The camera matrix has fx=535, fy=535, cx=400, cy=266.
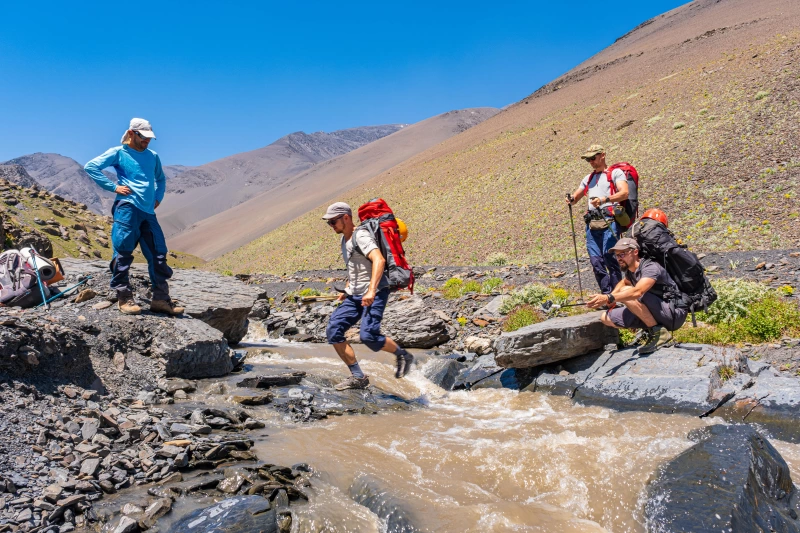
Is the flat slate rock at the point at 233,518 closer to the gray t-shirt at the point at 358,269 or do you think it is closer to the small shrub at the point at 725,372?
the gray t-shirt at the point at 358,269

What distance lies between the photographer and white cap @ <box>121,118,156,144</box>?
6.89m

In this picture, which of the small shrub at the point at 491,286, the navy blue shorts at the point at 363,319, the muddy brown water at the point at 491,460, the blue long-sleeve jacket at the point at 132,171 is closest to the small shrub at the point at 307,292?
the small shrub at the point at 491,286

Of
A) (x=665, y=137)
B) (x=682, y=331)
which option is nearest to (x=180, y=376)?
(x=682, y=331)

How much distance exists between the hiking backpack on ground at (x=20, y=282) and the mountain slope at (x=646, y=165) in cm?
1610

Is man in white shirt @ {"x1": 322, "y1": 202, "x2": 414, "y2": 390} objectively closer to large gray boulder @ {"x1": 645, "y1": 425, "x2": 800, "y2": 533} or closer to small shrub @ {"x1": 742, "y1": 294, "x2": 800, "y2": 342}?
large gray boulder @ {"x1": 645, "y1": 425, "x2": 800, "y2": 533}

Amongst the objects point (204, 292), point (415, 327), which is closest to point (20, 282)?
point (204, 292)

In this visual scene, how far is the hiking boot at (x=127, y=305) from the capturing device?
7.22 metres

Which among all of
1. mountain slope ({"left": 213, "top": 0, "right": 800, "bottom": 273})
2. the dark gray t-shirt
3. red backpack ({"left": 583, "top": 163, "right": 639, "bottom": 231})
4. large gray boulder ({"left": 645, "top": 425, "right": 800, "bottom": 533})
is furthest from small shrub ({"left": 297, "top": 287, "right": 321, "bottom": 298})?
large gray boulder ({"left": 645, "top": 425, "right": 800, "bottom": 533})

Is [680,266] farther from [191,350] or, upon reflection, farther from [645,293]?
[191,350]

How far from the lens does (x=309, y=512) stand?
3.84 meters

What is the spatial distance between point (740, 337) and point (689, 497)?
13.2 feet

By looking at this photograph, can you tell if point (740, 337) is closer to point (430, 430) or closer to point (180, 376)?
point (430, 430)

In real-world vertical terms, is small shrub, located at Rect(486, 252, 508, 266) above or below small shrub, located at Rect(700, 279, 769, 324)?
below

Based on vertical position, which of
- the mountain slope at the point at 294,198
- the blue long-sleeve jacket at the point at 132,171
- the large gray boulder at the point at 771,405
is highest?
the mountain slope at the point at 294,198
